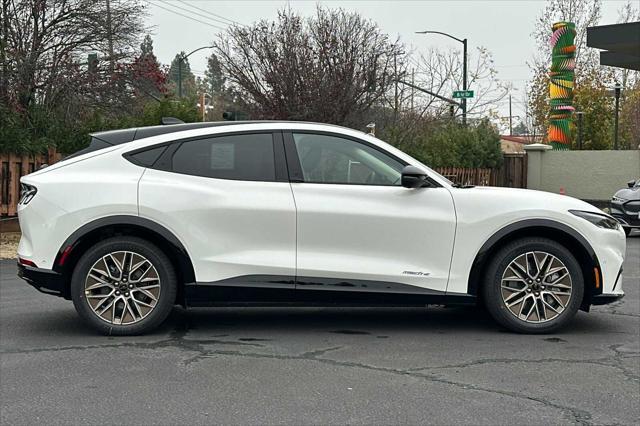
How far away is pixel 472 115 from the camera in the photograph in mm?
43250

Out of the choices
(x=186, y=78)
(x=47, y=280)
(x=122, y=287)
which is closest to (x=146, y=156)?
(x=122, y=287)

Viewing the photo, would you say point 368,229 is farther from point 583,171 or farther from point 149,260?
point 583,171

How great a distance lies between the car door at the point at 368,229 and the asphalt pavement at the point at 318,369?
20.2 inches

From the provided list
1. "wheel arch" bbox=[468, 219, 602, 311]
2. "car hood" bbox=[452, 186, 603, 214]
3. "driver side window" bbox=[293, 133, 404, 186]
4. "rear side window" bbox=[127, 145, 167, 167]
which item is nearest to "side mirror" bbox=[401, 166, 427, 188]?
"driver side window" bbox=[293, 133, 404, 186]

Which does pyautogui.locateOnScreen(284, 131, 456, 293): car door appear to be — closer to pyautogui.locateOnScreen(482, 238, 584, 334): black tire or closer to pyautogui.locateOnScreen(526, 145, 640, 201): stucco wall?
pyautogui.locateOnScreen(482, 238, 584, 334): black tire

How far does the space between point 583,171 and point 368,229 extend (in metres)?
25.8

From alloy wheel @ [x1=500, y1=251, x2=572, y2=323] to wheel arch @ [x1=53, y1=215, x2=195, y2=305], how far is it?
259 cm

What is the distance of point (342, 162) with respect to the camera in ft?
21.8

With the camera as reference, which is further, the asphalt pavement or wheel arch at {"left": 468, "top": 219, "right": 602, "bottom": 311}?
wheel arch at {"left": 468, "top": 219, "right": 602, "bottom": 311}

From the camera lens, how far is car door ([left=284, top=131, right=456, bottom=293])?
21.0ft

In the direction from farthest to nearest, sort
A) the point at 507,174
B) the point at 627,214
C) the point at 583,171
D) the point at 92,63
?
the point at 507,174, the point at 583,171, the point at 627,214, the point at 92,63

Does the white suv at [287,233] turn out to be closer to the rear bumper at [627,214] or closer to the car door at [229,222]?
the car door at [229,222]

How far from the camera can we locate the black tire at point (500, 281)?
6559 mm

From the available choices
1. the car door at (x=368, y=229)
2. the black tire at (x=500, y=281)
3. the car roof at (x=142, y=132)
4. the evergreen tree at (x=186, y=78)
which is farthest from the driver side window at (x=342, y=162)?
the evergreen tree at (x=186, y=78)
